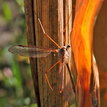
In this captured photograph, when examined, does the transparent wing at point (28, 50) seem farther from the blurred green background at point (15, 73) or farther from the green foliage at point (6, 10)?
the green foliage at point (6, 10)

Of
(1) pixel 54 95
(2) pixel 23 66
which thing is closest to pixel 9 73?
(2) pixel 23 66

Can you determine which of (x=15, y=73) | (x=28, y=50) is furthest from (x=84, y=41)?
(x=15, y=73)

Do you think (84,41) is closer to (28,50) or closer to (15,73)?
(28,50)

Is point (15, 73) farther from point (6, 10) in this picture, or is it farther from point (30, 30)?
point (30, 30)

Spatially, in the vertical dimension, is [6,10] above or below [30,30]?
above

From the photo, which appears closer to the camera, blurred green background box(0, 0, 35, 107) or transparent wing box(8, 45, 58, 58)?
transparent wing box(8, 45, 58, 58)

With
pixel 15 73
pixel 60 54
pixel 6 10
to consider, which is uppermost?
pixel 6 10

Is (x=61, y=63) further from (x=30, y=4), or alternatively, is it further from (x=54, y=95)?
(x=30, y=4)

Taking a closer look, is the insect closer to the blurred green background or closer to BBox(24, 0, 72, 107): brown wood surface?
BBox(24, 0, 72, 107): brown wood surface

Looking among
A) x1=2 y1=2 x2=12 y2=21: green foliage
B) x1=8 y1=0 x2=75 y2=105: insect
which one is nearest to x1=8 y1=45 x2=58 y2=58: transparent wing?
x1=8 y1=0 x2=75 y2=105: insect

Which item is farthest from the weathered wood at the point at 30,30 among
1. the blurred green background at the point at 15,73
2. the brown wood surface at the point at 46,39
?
the blurred green background at the point at 15,73

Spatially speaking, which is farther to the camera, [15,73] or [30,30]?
[15,73]
